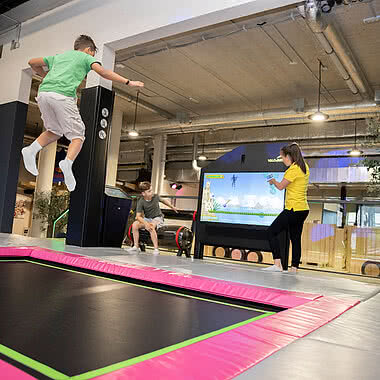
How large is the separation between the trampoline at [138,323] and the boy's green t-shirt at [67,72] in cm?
156

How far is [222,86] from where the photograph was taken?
9.05 meters

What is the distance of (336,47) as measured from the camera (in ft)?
20.8

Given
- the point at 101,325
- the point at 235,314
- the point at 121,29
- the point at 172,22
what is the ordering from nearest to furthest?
the point at 101,325 → the point at 235,314 → the point at 172,22 → the point at 121,29

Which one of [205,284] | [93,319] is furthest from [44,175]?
[93,319]

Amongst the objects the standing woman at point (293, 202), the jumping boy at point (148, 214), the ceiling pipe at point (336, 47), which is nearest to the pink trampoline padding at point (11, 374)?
the standing woman at point (293, 202)

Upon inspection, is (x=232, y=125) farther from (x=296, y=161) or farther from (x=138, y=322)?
(x=138, y=322)

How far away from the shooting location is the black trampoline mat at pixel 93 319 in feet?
3.84

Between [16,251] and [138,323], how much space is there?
223cm

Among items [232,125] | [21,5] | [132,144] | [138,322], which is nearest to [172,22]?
[21,5]

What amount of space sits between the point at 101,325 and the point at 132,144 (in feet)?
43.4

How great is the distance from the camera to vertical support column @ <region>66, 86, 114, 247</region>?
477 centimetres

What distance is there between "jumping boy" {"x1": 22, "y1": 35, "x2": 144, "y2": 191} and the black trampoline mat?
4.35 feet

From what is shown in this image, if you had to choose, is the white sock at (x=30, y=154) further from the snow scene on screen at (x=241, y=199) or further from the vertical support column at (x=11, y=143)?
the vertical support column at (x=11, y=143)

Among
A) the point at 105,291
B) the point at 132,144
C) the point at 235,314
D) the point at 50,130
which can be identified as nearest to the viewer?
the point at 235,314
